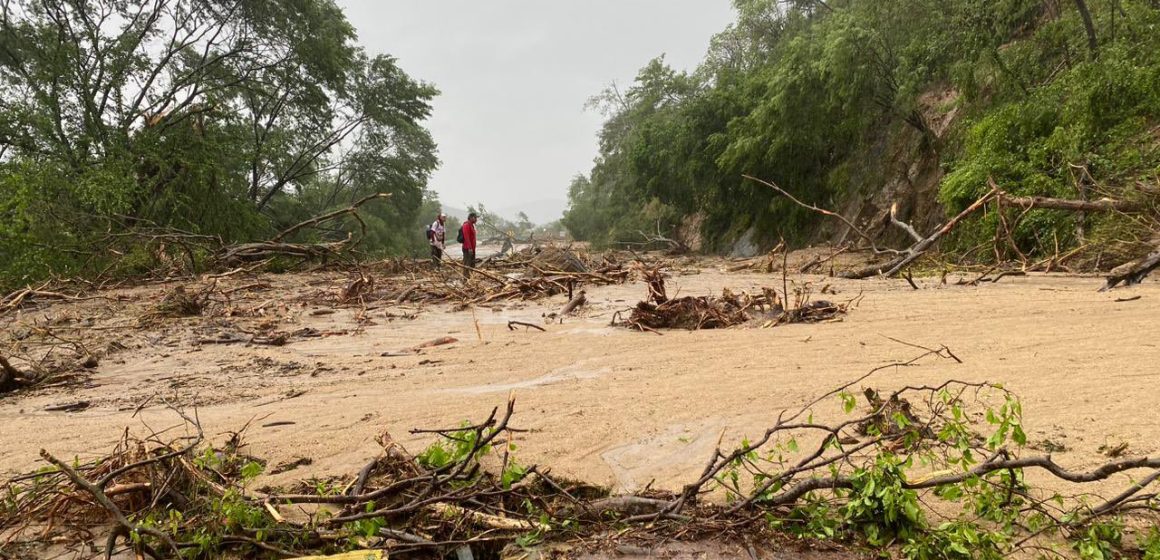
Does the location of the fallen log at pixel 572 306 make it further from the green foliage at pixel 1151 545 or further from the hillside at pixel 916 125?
the green foliage at pixel 1151 545

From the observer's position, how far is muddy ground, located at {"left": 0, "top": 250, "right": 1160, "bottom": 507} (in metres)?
2.68

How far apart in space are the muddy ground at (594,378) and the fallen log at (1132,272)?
0.67 feet

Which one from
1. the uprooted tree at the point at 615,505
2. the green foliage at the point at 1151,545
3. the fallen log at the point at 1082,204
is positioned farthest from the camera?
the fallen log at the point at 1082,204

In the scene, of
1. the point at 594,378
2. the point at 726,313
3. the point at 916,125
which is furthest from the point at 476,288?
the point at 916,125

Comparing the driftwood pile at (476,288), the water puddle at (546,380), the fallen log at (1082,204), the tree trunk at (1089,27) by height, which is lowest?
the water puddle at (546,380)

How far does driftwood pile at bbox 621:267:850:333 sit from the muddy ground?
27 centimetres

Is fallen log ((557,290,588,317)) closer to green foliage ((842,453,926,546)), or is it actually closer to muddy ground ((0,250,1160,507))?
muddy ground ((0,250,1160,507))

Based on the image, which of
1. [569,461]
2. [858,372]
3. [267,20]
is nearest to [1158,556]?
[569,461]

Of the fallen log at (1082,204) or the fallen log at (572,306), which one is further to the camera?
the fallen log at (1082,204)

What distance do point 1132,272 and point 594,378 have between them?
558 centimetres

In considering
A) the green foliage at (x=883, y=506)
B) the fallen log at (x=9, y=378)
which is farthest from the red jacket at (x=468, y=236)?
the green foliage at (x=883, y=506)

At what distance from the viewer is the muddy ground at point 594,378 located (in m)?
2.68

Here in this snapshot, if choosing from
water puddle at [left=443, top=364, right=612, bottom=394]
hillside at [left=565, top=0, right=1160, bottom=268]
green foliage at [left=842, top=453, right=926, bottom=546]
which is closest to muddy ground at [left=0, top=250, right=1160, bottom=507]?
water puddle at [left=443, top=364, right=612, bottom=394]

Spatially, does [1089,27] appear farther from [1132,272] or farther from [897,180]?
[1132,272]
